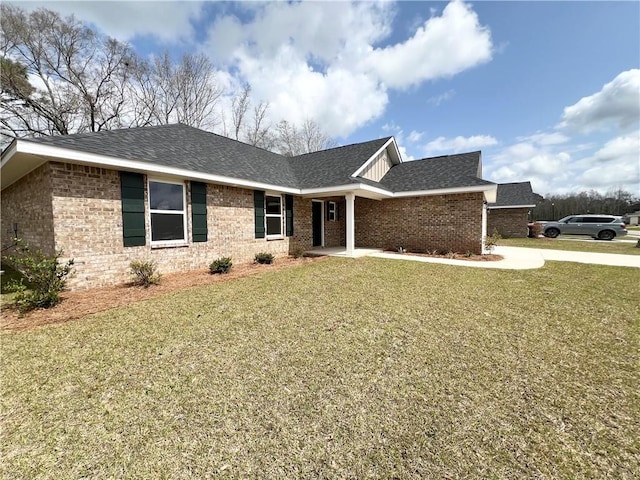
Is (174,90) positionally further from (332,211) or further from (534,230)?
(534,230)

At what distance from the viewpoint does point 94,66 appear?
754 inches

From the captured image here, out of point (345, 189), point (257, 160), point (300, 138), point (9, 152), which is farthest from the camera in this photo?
point (300, 138)

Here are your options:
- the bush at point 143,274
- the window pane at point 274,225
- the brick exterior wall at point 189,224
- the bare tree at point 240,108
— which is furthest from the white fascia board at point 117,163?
the bare tree at point 240,108

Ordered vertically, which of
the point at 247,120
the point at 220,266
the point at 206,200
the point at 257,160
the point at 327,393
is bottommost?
the point at 327,393

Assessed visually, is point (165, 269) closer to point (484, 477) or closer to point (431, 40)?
point (484, 477)

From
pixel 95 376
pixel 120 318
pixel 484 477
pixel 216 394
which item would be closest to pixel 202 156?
pixel 120 318

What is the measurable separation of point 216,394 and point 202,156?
27.2 ft

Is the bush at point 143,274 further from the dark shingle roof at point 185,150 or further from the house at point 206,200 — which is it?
the dark shingle roof at point 185,150

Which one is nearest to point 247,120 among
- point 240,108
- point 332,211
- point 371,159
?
point 240,108

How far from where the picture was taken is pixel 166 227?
25.0 ft

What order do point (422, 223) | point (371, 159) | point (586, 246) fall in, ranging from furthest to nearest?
point (586, 246), point (371, 159), point (422, 223)

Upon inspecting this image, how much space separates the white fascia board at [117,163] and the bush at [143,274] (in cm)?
240

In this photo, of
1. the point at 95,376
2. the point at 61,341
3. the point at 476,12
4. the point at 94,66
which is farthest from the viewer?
the point at 94,66

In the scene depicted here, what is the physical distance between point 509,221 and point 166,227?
2517 centimetres
